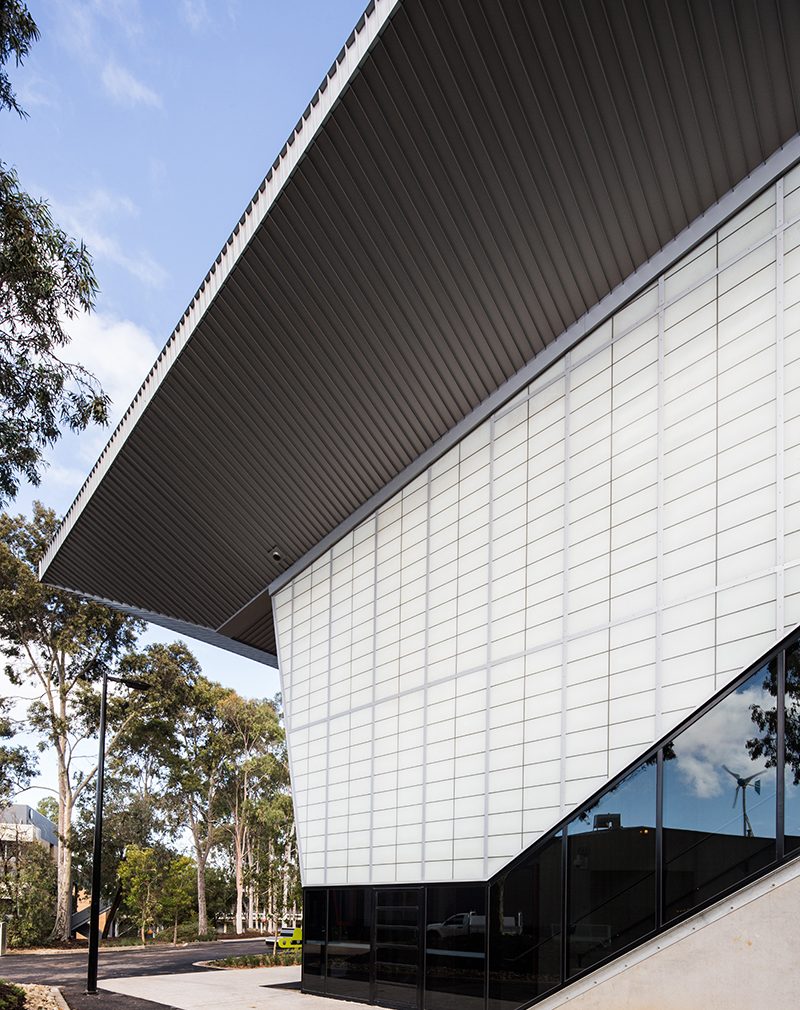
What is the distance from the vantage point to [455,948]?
13.5 metres

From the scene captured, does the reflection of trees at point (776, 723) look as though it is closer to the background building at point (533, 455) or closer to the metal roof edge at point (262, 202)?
the background building at point (533, 455)

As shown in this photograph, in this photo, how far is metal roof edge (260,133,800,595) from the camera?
10.6 meters

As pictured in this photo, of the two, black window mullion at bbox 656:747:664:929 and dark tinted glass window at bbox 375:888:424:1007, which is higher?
black window mullion at bbox 656:747:664:929

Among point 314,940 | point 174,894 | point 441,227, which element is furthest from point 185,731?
A: point 441,227

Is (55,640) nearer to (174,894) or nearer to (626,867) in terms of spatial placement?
(174,894)

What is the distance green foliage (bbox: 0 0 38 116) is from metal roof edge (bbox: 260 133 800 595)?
7430mm

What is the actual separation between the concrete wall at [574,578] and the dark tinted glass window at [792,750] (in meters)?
0.38

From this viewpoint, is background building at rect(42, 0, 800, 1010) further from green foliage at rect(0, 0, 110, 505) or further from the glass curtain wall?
green foliage at rect(0, 0, 110, 505)

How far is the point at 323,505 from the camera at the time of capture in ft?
59.7

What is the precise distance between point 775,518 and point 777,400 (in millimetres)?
1290

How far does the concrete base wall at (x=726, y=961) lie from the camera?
873 cm

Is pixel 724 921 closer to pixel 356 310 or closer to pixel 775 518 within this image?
pixel 775 518

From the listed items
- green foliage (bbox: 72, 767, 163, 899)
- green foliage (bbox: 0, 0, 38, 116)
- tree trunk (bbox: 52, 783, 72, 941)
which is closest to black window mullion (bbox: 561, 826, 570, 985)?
green foliage (bbox: 0, 0, 38, 116)

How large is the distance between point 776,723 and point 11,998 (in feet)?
42.2
